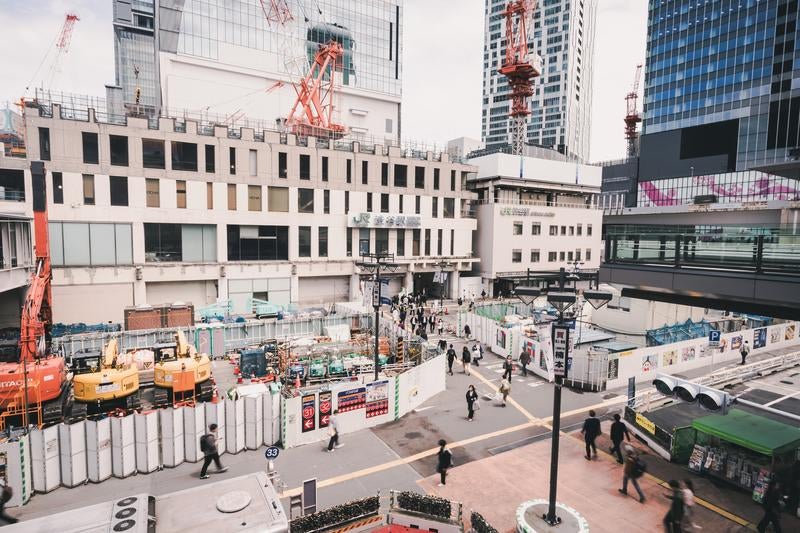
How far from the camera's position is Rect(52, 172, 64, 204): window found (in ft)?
111

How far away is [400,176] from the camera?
157ft

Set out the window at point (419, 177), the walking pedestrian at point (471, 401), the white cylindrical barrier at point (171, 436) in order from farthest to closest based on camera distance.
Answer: the window at point (419, 177)
the walking pedestrian at point (471, 401)
the white cylindrical barrier at point (171, 436)

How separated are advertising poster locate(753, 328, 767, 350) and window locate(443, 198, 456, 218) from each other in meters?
30.4

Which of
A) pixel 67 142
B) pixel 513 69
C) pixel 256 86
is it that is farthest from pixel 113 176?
pixel 513 69

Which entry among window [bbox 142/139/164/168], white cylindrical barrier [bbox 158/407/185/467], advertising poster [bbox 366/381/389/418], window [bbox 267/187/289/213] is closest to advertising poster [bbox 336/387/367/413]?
advertising poster [bbox 366/381/389/418]

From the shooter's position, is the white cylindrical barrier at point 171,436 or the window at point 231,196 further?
the window at point 231,196

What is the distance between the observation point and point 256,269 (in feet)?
134

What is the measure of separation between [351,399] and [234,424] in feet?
13.8

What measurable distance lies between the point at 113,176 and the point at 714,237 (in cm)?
4013

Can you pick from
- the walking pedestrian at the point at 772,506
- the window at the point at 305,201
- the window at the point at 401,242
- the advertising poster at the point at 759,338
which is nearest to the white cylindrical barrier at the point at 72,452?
the walking pedestrian at the point at 772,506

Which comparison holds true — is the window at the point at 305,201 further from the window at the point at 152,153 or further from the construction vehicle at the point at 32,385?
the construction vehicle at the point at 32,385

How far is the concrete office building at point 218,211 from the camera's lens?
3441 centimetres

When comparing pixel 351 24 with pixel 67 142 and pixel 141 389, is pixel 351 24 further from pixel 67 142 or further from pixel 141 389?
pixel 141 389

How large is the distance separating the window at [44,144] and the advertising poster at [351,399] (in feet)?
107
